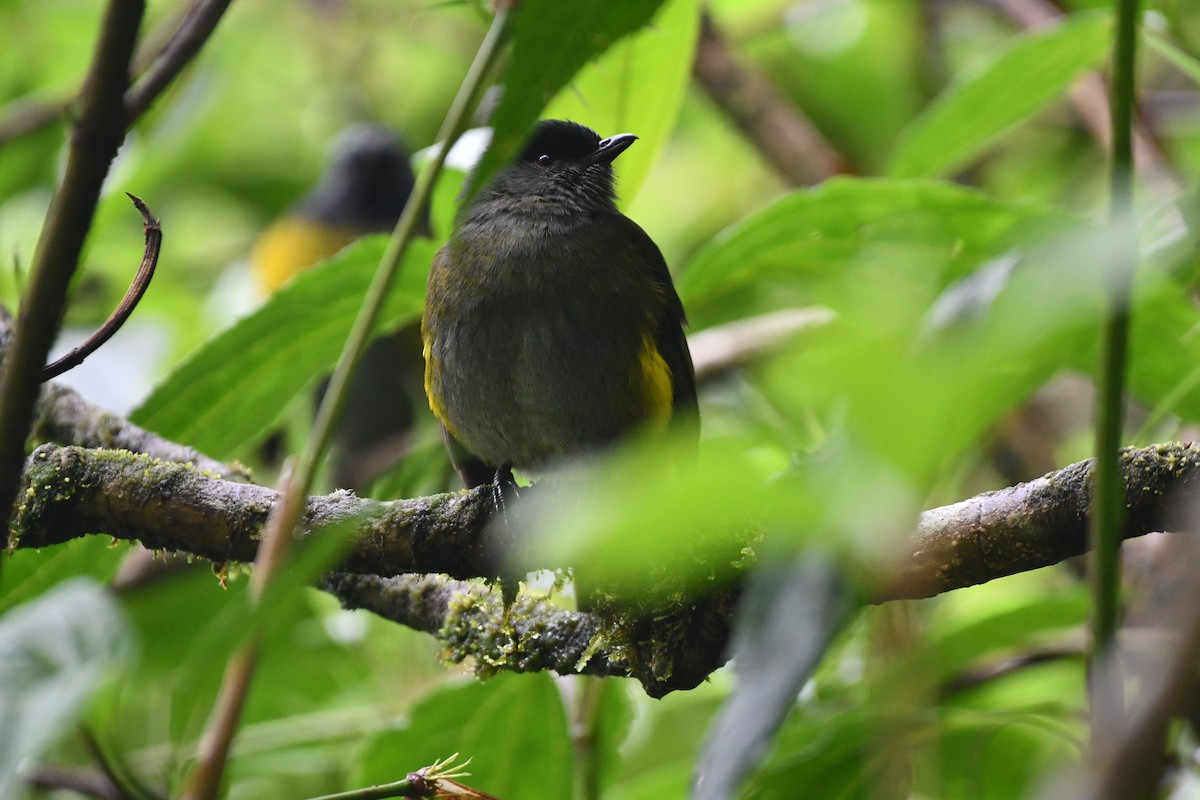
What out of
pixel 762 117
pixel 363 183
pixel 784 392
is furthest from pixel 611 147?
pixel 363 183

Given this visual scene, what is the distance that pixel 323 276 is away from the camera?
8.48 ft

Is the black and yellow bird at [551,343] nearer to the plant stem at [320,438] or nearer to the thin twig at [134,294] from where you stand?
the thin twig at [134,294]

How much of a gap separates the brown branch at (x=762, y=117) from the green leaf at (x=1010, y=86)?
1.58 meters

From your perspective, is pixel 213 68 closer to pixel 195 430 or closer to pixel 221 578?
pixel 195 430

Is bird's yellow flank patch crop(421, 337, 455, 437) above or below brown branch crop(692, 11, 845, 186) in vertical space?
below

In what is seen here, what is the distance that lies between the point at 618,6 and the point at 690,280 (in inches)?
60.5

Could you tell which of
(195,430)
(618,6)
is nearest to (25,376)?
(618,6)

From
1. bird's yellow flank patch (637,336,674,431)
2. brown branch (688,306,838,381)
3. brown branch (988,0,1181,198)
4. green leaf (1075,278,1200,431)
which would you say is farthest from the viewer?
brown branch (688,306,838,381)

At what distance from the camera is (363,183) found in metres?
6.75

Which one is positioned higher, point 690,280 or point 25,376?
point 690,280

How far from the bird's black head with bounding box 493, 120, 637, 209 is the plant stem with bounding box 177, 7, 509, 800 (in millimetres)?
2198

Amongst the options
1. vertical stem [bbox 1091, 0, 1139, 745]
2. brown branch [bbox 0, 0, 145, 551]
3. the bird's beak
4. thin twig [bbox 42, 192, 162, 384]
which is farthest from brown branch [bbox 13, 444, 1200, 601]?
the bird's beak

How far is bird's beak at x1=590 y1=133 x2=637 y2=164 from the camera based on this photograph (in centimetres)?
300

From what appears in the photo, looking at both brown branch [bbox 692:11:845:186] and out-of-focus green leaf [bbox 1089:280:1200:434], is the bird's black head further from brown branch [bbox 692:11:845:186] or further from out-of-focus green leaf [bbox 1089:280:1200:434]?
out-of-focus green leaf [bbox 1089:280:1200:434]
